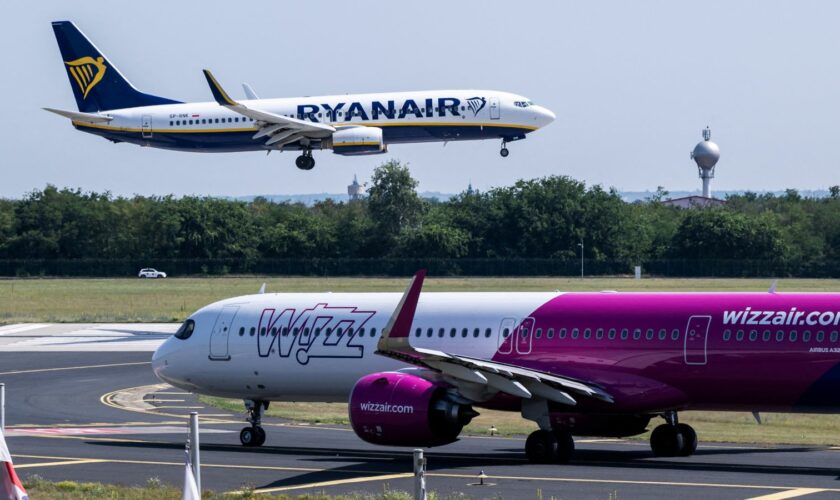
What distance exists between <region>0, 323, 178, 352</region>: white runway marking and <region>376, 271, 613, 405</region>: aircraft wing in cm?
3272

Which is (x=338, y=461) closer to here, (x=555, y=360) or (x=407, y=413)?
(x=407, y=413)

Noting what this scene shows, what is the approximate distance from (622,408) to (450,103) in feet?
143

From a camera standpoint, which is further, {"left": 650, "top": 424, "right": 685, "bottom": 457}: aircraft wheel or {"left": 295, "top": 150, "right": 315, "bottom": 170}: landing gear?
{"left": 295, "top": 150, "right": 315, "bottom": 170}: landing gear

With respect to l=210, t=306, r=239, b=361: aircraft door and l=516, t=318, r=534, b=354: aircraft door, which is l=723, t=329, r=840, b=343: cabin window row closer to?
l=516, t=318, r=534, b=354: aircraft door

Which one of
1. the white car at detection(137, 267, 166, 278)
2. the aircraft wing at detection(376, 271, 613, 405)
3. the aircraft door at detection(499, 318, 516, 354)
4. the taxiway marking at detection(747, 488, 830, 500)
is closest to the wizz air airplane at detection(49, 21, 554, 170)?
the aircraft door at detection(499, 318, 516, 354)

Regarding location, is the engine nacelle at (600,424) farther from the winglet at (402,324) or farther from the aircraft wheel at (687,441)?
the winglet at (402,324)

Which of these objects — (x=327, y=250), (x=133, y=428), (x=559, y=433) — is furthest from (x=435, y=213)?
(x=559, y=433)

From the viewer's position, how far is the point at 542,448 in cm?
2317

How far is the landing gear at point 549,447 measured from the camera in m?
23.1

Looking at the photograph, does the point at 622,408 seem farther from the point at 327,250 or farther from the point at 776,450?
the point at 327,250

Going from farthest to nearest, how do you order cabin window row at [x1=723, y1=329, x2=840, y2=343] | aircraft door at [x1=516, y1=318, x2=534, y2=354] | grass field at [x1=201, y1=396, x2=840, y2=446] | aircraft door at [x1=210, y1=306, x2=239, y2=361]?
1. grass field at [x1=201, y1=396, x2=840, y2=446]
2. aircraft door at [x1=210, y1=306, x2=239, y2=361]
3. aircraft door at [x1=516, y1=318, x2=534, y2=354]
4. cabin window row at [x1=723, y1=329, x2=840, y2=343]

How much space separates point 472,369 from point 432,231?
89.4 metres

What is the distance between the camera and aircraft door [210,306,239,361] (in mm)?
26891

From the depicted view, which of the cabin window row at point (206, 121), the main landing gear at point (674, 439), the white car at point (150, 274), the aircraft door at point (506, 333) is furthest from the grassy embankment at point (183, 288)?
the main landing gear at point (674, 439)
